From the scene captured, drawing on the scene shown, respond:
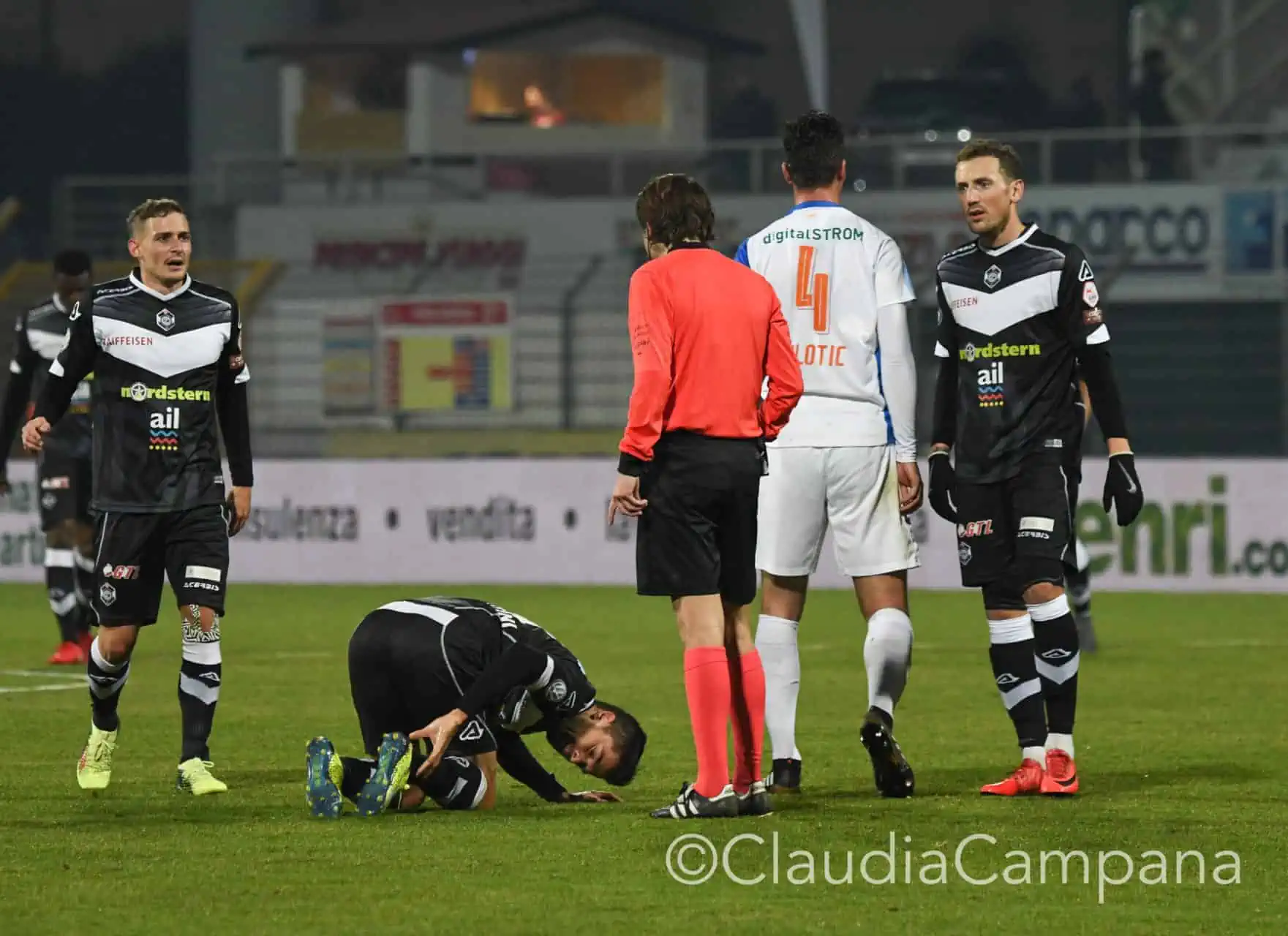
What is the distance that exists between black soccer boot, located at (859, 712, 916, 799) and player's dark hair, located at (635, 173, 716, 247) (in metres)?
1.66

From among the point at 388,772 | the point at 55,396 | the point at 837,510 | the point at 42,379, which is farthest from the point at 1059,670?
the point at 42,379

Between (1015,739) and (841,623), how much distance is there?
23.5 ft

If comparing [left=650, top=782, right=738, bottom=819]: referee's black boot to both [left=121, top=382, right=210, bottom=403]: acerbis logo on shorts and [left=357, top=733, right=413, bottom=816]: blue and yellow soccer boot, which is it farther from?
[left=121, top=382, right=210, bottom=403]: acerbis logo on shorts

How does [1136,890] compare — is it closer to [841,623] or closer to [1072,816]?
[1072,816]

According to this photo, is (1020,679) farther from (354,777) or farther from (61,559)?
(61,559)

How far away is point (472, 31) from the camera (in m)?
39.1

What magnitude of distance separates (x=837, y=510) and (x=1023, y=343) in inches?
33.0

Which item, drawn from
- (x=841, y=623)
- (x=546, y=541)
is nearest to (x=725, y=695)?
(x=841, y=623)

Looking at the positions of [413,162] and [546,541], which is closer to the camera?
[546,541]

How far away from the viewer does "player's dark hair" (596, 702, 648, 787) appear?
7.38 meters

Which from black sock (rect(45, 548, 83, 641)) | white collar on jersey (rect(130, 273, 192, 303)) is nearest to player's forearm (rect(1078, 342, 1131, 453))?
white collar on jersey (rect(130, 273, 192, 303))

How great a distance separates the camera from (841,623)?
16.8 meters

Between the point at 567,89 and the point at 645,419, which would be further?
the point at 567,89

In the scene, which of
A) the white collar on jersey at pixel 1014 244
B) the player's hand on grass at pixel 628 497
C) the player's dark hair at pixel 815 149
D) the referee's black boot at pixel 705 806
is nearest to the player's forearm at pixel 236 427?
the player's hand on grass at pixel 628 497
